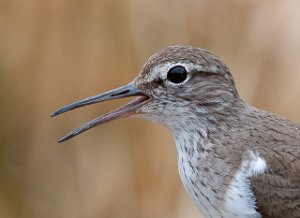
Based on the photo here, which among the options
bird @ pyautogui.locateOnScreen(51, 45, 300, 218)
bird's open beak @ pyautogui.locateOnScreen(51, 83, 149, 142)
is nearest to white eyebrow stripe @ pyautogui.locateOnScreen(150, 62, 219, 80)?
bird @ pyautogui.locateOnScreen(51, 45, 300, 218)

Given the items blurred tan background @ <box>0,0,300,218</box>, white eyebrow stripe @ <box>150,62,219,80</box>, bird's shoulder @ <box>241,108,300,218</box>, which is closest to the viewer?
bird's shoulder @ <box>241,108,300,218</box>

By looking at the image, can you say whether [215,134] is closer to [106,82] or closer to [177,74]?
[177,74]

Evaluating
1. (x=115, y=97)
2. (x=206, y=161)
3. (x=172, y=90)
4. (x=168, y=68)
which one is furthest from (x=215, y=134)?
(x=115, y=97)

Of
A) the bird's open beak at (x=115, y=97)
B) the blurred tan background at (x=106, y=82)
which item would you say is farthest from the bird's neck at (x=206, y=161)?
the blurred tan background at (x=106, y=82)

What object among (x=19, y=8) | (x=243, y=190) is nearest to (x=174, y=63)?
(x=243, y=190)

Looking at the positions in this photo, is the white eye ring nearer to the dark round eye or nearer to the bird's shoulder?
the dark round eye

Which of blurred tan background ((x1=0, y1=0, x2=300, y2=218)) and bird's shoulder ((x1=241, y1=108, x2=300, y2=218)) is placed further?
blurred tan background ((x1=0, y1=0, x2=300, y2=218))

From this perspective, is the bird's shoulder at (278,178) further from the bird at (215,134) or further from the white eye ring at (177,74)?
the white eye ring at (177,74)
